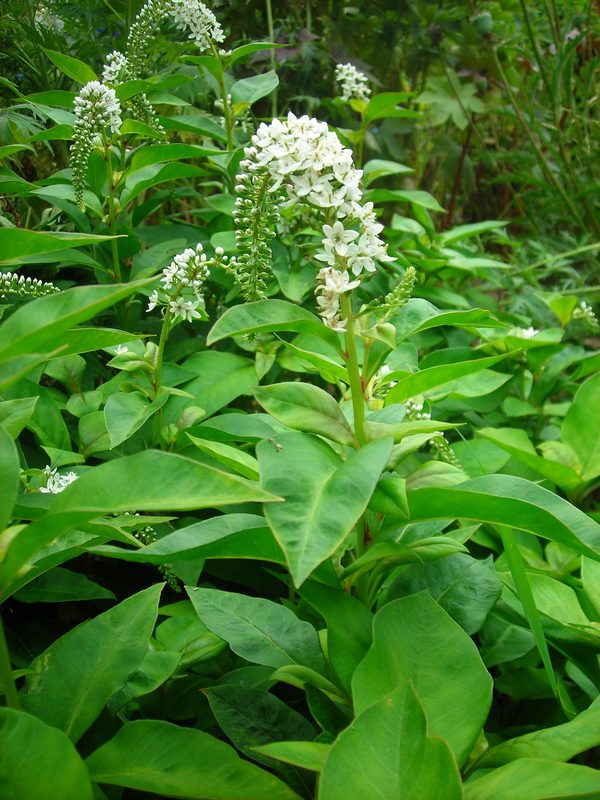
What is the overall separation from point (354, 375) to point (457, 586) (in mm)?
241

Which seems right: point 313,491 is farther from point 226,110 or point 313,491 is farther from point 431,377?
point 226,110

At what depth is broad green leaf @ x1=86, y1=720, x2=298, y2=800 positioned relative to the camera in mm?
534

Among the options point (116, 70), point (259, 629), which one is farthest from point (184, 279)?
point (116, 70)

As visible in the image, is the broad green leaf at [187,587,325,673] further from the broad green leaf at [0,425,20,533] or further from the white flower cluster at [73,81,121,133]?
the white flower cluster at [73,81,121,133]

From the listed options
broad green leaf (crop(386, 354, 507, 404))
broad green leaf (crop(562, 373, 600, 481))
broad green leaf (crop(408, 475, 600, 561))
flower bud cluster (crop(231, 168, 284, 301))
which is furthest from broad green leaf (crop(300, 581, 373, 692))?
broad green leaf (crop(562, 373, 600, 481))

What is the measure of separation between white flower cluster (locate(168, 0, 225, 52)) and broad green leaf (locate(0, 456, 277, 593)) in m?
0.83

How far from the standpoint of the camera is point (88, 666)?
0.61 meters

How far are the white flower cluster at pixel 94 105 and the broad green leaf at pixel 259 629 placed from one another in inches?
23.2

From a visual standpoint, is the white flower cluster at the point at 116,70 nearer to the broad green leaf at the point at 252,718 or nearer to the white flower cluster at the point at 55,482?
the white flower cluster at the point at 55,482

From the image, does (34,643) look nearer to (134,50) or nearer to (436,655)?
(436,655)

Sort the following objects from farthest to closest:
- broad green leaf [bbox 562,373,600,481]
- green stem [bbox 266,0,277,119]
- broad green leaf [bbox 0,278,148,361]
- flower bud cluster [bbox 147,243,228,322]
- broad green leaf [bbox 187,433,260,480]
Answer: green stem [bbox 266,0,277,119]
broad green leaf [bbox 562,373,600,481]
flower bud cluster [bbox 147,243,228,322]
broad green leaf [bbox 187,433,260,480]
broad green leaf [bbox 0,278,148,361]

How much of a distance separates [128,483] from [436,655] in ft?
0.94

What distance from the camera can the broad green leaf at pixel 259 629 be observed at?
2.18 feet

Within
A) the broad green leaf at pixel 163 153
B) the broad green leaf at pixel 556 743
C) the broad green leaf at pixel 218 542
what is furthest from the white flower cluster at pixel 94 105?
the broad green leaf at pixel 556 743
